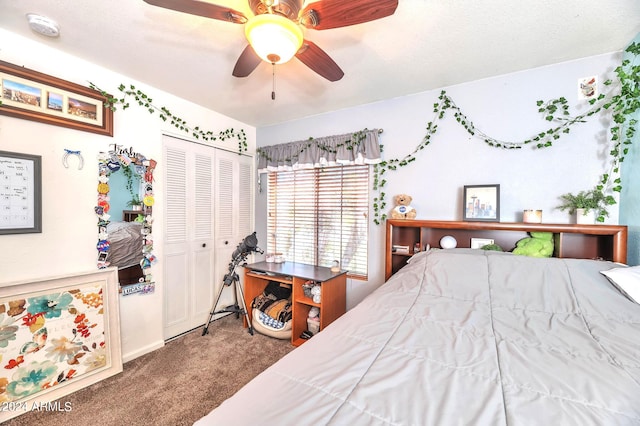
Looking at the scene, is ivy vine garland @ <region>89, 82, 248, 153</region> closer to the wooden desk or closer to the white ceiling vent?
the white ceiling vent

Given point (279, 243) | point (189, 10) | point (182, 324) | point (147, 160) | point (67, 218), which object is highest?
point (189, 10)

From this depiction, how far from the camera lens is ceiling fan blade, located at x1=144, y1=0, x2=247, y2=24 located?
1.14 meters

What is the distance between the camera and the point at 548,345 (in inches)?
44.2

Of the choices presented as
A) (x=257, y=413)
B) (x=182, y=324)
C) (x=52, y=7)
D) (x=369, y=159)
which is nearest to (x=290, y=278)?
(x=182, y=324)

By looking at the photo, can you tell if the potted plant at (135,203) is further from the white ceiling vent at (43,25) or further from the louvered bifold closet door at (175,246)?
the white ceiling vent at (43,25)

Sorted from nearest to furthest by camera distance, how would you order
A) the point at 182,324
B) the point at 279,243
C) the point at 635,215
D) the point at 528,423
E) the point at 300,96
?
1. the point at 528,423
2. the point at 635,215
3. the point at 300,96
4. the point at 182,324
5. the point at 279,243

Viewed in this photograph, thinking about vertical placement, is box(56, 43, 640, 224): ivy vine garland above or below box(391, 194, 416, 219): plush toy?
above

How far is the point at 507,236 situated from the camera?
218cm

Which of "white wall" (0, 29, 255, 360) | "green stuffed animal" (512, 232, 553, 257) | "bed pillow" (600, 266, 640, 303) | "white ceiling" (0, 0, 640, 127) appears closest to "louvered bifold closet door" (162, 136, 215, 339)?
"white wall" (0, 29, 255, 360)

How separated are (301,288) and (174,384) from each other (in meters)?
1.30

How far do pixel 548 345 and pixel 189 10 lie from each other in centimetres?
220

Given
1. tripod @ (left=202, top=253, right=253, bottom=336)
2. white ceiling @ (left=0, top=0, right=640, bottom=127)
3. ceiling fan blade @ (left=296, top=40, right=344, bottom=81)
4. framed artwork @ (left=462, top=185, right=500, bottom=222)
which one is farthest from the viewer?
tripod @ (left=202, top=253, right=253, bottom=336)

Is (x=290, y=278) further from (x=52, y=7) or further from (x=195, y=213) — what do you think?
(x=52, y=7)

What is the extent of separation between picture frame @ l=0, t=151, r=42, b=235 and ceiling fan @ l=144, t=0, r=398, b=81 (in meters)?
1.57
